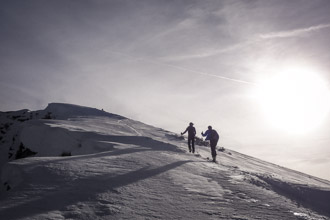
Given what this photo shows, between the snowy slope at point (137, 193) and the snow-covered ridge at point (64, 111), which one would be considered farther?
the snow-covered ridge at point (64, 111)

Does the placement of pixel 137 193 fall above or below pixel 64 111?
below

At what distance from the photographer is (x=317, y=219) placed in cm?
664

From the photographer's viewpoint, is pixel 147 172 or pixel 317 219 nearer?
pixel 317 219

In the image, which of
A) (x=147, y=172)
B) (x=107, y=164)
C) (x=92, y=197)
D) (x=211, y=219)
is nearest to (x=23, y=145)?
(x=107, y=164)

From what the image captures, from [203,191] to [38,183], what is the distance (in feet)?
14.1

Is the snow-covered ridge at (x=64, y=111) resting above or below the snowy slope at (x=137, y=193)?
above

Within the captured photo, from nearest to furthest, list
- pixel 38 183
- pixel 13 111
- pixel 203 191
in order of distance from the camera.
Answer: pixel 38 183
pixel 203 191
pixel 13 111

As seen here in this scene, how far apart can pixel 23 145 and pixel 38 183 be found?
1390 centimetres

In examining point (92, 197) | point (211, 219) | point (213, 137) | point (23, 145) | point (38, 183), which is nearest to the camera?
point (211, 219)

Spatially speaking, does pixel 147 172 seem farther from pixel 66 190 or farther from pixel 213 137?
pixel 213 137

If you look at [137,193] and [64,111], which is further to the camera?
[64,111]

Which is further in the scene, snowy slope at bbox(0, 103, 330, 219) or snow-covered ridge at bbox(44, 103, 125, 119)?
snow-covered ridge at bbox(44, 103, 125, 119)

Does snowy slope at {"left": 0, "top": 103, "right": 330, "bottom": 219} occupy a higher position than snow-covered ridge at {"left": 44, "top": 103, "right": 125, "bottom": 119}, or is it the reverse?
A: snow-covered ridge at {"left": 44, "top": 103, "right": 125, "bottom": 119}

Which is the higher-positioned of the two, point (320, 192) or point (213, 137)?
point (213, 137)
